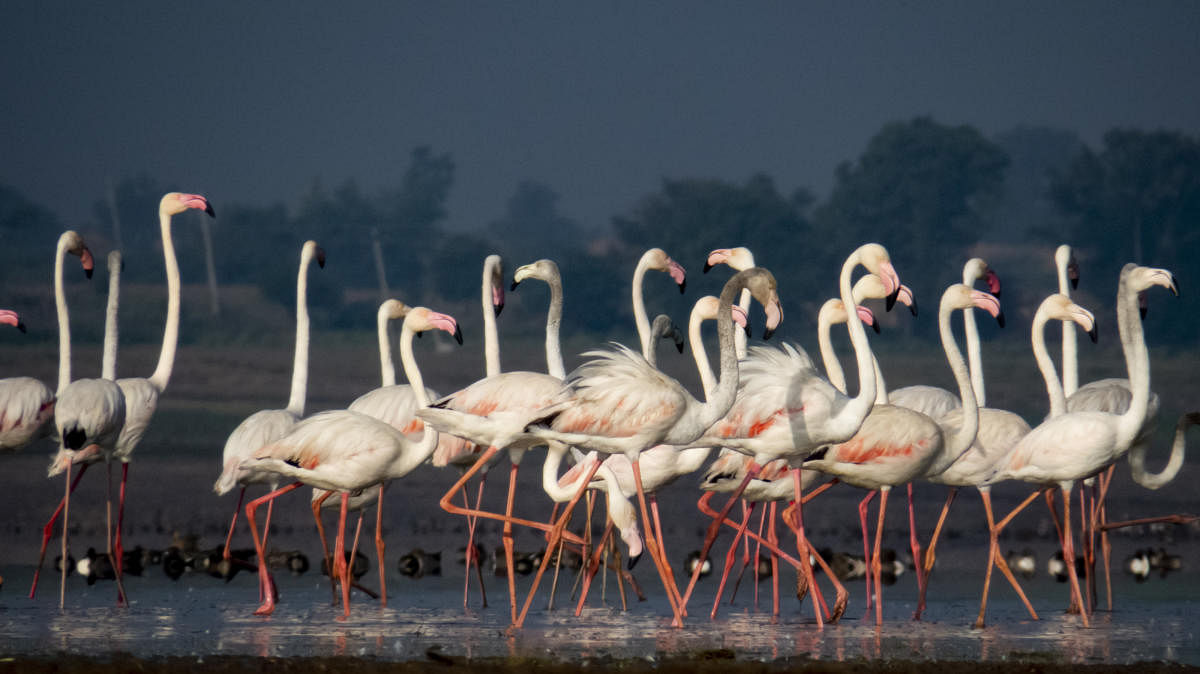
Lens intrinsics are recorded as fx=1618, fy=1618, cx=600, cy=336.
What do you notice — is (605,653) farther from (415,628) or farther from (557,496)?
(557,496)

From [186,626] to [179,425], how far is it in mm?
12703

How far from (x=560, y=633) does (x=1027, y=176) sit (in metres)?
92.4

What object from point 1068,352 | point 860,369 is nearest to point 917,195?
point 1068,352

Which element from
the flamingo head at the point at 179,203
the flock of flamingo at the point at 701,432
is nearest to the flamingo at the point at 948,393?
the flock of flamingo at the point at 701,432

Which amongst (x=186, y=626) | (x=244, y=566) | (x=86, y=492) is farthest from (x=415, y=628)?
(x=86, y=492)

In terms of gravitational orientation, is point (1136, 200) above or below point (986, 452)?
above

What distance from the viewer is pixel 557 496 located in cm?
968

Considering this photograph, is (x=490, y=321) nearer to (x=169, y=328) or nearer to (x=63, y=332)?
(x=169, y=328)

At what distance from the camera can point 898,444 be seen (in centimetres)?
906

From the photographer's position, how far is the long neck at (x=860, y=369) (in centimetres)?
874

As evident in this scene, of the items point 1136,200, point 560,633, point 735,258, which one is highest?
point 1136,200

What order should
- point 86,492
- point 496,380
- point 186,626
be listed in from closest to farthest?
point 186,626 → point 496,380 → point 86,492

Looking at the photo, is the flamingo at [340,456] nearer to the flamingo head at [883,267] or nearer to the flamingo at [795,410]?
the flamingo at [795,410]

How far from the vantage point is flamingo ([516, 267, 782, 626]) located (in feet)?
27.6
